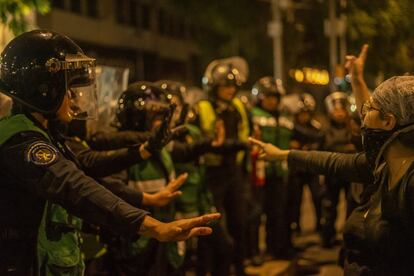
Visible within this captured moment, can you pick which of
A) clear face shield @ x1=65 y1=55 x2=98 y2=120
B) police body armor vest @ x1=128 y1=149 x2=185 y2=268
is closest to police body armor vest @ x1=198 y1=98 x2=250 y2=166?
police body armor vest @ x1=128 y1=149 x2=185 y2=268

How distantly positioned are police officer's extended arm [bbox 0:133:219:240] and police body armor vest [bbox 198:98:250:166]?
3972mm

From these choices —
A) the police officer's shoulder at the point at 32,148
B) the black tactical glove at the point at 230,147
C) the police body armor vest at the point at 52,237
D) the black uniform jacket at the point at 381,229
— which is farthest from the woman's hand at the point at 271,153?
the black tactical glove at the point at 230,147

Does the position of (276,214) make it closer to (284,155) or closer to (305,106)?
(305,106)

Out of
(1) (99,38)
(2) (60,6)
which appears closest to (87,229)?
(2) (60,6)

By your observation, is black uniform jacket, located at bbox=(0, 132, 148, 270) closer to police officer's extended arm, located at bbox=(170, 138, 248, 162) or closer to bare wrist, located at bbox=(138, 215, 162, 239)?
bare wrist, located at bbox=(138, 215, 162, 239)

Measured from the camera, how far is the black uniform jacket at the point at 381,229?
3.14 meters

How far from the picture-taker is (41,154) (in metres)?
2.89

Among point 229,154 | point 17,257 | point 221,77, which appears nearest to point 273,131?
point 221,77

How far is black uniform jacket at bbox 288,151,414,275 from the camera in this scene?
10.3ft

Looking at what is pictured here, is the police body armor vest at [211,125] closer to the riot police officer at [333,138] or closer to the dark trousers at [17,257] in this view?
the riot police officer at [333,138]

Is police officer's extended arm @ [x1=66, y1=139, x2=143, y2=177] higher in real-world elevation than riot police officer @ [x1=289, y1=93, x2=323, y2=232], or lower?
higher

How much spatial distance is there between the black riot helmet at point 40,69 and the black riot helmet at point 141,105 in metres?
1.92

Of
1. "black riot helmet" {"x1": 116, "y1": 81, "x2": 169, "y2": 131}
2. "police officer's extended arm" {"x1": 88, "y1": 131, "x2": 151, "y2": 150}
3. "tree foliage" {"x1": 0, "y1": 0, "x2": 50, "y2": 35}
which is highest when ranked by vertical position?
"tree foliage" {"x1": 0, "y1": 0, "x2": 50, "y2": 35}

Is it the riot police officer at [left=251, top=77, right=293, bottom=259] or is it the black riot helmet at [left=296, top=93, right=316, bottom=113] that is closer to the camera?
the riot police officer at [left=251, top=77, right=293, bottom=259]
